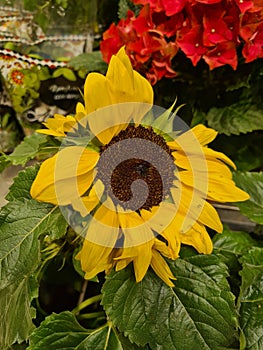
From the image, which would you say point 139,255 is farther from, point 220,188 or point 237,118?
point 237,118

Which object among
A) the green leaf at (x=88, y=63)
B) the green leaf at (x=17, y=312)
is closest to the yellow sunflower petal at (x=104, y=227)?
the green leaf at (x=17, y=312)

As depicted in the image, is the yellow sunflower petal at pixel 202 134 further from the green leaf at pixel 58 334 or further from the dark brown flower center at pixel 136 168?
the green leaf at pixel 58 334

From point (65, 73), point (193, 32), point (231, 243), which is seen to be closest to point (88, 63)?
point (65, 73)

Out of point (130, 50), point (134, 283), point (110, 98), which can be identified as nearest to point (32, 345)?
point (134, 283)

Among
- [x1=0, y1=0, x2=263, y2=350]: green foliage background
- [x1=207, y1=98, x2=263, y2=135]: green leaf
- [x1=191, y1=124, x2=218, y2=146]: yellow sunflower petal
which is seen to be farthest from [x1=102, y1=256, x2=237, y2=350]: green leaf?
[x1=207, y1=98, x2=263, y2=135]: green leaf

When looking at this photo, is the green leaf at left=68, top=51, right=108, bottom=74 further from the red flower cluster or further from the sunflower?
the sunflower

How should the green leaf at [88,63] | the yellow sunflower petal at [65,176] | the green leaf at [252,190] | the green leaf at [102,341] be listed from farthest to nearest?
the green leaf at [88,63], the green leaf at [252,190], the green leaf at [102,341], the yellow sunflower petal at [65,176]
